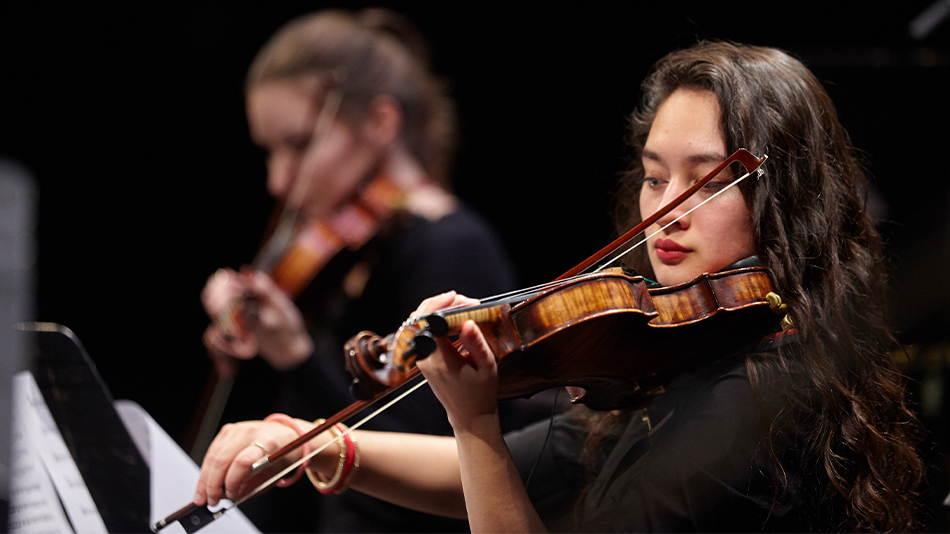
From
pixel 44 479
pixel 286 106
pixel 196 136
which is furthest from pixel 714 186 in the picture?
pixel 196 136

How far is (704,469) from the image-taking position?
87 cm

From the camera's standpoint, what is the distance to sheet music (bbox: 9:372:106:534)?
0.93 metres

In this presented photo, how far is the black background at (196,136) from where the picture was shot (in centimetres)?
194

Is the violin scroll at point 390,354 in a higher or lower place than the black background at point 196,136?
lower

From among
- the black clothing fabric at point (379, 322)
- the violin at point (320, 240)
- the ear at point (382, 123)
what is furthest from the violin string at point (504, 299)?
the ear at point (382, 123)

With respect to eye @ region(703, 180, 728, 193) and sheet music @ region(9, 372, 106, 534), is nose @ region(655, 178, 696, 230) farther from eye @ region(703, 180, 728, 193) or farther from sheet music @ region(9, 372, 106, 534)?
sheet music @ region(9, 372, 106, 534)

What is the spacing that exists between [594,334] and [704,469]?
20cm

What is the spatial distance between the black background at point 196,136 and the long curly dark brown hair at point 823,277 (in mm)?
715

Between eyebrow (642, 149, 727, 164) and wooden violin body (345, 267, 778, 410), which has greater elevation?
eyebrow (642, 149, 727, 164)

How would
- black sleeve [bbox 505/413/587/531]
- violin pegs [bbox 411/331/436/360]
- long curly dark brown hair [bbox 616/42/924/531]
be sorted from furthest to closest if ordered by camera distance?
black sleeve [bbox 505/413/587/531] < long curly dark brown hair [bbox 616/42/924/531] < violin pegs [bbox 411/331/436/360]

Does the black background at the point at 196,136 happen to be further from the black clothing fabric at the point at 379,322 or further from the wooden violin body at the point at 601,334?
the wooden violin body at the point at 601,334

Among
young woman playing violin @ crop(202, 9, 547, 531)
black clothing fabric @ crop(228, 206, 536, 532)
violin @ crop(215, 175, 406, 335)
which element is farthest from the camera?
violin @ crop(215, 175, 406, 335)

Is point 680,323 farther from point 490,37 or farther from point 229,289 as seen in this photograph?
point 490,37

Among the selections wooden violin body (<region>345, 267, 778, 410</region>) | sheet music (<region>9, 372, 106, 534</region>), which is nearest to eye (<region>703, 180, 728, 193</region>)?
wooden violin body (<region>345, 267, 778, 410</region>)
